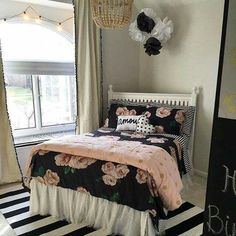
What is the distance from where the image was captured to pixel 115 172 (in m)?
1.96

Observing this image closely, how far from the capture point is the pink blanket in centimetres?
192

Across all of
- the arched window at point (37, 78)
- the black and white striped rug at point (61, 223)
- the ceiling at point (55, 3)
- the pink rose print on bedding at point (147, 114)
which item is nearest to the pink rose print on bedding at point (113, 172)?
the black and white striped rug at point (61, 223)

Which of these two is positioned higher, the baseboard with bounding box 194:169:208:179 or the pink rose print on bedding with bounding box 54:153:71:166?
the pink rose print on bedding with bounding box 54:153:71:166

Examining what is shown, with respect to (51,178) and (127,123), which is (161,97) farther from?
(51,178)

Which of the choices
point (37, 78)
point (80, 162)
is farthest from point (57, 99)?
point (80, 162)

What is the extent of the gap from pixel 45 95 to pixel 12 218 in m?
1.76

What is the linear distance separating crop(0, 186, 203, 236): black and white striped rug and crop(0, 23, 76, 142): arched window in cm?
116

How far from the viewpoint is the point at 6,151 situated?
296 cm

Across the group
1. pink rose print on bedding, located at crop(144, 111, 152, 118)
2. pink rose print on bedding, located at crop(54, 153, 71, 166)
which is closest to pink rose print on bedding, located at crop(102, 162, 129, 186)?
pink rose print on bedding, located at crop(54, 153, 71, 166)

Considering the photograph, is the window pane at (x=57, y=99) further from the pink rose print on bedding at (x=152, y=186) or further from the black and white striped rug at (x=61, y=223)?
the pink rose print on bedding at (x=152, y=186)

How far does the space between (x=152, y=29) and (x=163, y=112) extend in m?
1.12

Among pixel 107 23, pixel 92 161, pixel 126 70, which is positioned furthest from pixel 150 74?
pixel 92 161

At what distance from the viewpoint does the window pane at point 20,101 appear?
10.7ft

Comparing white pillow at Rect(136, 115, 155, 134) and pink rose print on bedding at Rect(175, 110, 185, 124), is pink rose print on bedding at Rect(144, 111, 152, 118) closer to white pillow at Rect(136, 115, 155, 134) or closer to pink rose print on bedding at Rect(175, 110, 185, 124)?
white pillow at Rect(136, 115, 155, 134)
